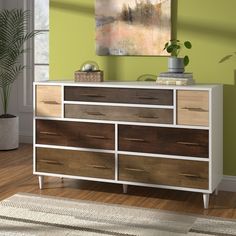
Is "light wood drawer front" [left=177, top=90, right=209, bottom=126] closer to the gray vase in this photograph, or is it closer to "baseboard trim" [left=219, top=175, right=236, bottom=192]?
the gray vase

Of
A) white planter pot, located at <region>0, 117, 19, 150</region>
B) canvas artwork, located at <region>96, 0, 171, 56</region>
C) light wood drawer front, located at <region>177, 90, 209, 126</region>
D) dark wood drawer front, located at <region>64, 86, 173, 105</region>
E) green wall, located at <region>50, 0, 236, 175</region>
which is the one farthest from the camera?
white planter pot, located at <region>0, 117, 19, 150</region>

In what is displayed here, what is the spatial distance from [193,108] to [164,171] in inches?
19.8

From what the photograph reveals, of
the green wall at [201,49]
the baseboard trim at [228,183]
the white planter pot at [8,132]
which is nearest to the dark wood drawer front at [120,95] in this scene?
the green wall at [201,49]

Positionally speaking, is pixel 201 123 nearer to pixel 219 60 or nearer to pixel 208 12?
pixel 219 60

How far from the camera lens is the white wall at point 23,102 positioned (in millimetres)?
6160

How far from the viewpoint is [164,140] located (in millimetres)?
3779

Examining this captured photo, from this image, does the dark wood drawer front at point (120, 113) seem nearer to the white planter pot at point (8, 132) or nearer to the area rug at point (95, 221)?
the area rug at point (95, 221)

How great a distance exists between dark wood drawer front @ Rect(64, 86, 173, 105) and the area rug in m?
0.76

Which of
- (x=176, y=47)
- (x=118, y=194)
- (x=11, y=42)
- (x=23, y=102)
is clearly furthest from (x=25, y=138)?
(x=176, y=47)

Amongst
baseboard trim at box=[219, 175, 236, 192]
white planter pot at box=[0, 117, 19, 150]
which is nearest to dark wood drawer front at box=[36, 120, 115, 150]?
baseboard trim at box=[219, 175, 236, 192]

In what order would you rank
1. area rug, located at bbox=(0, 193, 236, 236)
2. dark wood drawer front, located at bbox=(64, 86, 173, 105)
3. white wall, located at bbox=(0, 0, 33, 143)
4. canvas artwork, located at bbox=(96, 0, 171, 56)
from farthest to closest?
white wall, located at bbox=(0, 0, 33, 143) < canvas artwork, located at bbox=(96, 0, 171, 56) < dark wood drawer front, located at bbox=(64, 86, 173, 105) < area rug, located at bbox=(0, 193, 236, 236)

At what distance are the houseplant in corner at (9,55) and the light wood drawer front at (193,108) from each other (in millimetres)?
2529

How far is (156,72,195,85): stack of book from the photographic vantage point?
3.79 metres

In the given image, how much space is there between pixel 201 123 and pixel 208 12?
0.95m
